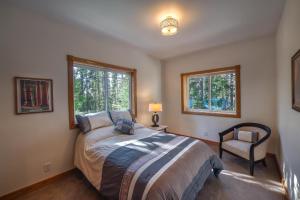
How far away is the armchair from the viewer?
240 cm

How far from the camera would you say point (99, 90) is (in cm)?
318

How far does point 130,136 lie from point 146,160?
0.94 m

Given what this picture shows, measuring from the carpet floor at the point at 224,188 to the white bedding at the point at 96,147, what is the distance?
0.74ft

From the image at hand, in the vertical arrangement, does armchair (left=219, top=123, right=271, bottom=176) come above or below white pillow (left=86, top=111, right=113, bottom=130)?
below

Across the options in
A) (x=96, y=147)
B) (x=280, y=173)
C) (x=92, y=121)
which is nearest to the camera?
(x=96, y=147)

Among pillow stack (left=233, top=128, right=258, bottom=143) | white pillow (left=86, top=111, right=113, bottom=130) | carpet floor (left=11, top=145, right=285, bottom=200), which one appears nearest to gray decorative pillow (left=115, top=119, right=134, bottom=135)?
white pillow (left=86, top=111, right=113, bottom=130)

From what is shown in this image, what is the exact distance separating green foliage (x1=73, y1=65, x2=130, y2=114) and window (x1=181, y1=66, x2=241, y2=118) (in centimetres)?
179

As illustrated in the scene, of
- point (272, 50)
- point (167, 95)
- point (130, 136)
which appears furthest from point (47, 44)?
point (272, 50)

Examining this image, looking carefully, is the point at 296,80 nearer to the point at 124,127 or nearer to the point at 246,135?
the point at 246,135

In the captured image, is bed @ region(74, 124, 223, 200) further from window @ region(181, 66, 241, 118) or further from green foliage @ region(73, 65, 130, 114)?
window @ region(181, 66, 241, 118)

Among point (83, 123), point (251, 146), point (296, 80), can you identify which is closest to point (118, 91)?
point (83, 123)

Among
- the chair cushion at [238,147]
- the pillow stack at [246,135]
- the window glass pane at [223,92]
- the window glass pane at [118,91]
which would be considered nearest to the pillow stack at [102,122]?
the window glass pane at [118,91]

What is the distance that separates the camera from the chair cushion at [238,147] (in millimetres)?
2502

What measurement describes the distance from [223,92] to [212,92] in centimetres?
28
